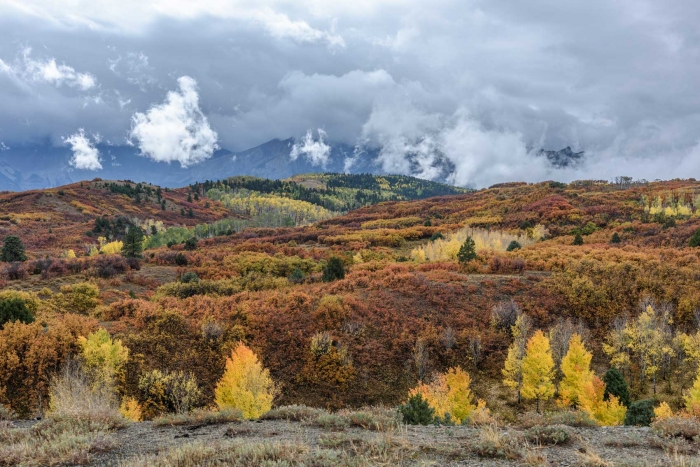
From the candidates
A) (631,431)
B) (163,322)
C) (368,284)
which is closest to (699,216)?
(368,284)

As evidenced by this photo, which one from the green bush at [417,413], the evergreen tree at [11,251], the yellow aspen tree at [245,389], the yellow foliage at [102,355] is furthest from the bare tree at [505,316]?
the evergreen tree at [11,251]

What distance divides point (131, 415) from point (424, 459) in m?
16.4

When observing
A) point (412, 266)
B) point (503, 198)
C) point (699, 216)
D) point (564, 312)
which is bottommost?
point (564, 312)

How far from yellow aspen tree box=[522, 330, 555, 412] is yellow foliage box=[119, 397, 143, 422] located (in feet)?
69.9

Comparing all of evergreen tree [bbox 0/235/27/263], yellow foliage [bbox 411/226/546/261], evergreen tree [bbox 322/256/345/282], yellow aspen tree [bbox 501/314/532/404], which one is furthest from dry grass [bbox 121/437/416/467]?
evergreen tree [bbox 0/235/27/263]

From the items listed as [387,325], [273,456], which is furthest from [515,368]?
[273,456]

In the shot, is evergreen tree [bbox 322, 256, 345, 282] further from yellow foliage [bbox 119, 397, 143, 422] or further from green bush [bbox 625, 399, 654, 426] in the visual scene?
green bush [bbox 625, 399, 654, 426]

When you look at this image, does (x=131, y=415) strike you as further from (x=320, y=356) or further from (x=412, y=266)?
(x=412, y=266)

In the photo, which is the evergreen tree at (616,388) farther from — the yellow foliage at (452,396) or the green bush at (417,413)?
the green bush at (417,413)

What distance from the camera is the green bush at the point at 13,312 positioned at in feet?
81.9

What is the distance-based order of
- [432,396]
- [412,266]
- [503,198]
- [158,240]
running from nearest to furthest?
[432,396] < [412,266] < [158,240] < [503,198]

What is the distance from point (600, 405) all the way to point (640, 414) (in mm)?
3871

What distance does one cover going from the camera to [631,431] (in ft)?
33.3

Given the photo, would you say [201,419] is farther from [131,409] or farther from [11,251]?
[11,251]
